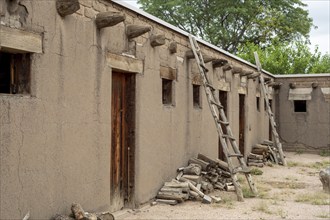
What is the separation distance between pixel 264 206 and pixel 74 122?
368cm

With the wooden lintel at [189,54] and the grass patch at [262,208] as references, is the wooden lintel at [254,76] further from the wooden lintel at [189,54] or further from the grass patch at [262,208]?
the grass patch at [262,208]

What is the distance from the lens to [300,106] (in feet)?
58.9

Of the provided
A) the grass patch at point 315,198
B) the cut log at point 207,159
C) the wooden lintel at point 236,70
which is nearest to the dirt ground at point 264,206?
the grass patch at point 315,198

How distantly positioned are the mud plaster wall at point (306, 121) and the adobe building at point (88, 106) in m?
9.44

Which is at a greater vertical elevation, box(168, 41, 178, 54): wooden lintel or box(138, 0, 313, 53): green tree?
box(138, 0, 313, 53): green tree

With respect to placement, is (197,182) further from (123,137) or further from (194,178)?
(123,137)

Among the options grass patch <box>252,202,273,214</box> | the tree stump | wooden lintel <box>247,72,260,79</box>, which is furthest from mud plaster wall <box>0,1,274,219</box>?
wooden lintel <box>247,72,260,79</box>

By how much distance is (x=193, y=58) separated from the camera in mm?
9352

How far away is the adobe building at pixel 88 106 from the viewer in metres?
4.59

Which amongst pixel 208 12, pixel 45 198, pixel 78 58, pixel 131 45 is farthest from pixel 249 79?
pixel 208 12

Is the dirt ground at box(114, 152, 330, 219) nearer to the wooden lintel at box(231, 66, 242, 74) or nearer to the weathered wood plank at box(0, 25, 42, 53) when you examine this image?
the weathered wood plank at box(0, 25, 42, 53)

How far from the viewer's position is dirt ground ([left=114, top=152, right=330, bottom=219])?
6.75 meters

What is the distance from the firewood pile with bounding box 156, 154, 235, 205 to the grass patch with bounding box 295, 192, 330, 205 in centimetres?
140

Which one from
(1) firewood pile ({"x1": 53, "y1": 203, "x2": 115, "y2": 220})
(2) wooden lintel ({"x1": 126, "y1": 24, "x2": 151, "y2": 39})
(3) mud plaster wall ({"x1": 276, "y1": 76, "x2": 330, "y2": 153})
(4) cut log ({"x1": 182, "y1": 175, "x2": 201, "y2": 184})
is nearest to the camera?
(1) firewood pile ({"x1": 53, "y1": 203, "x2": 115, "y2": 220})
